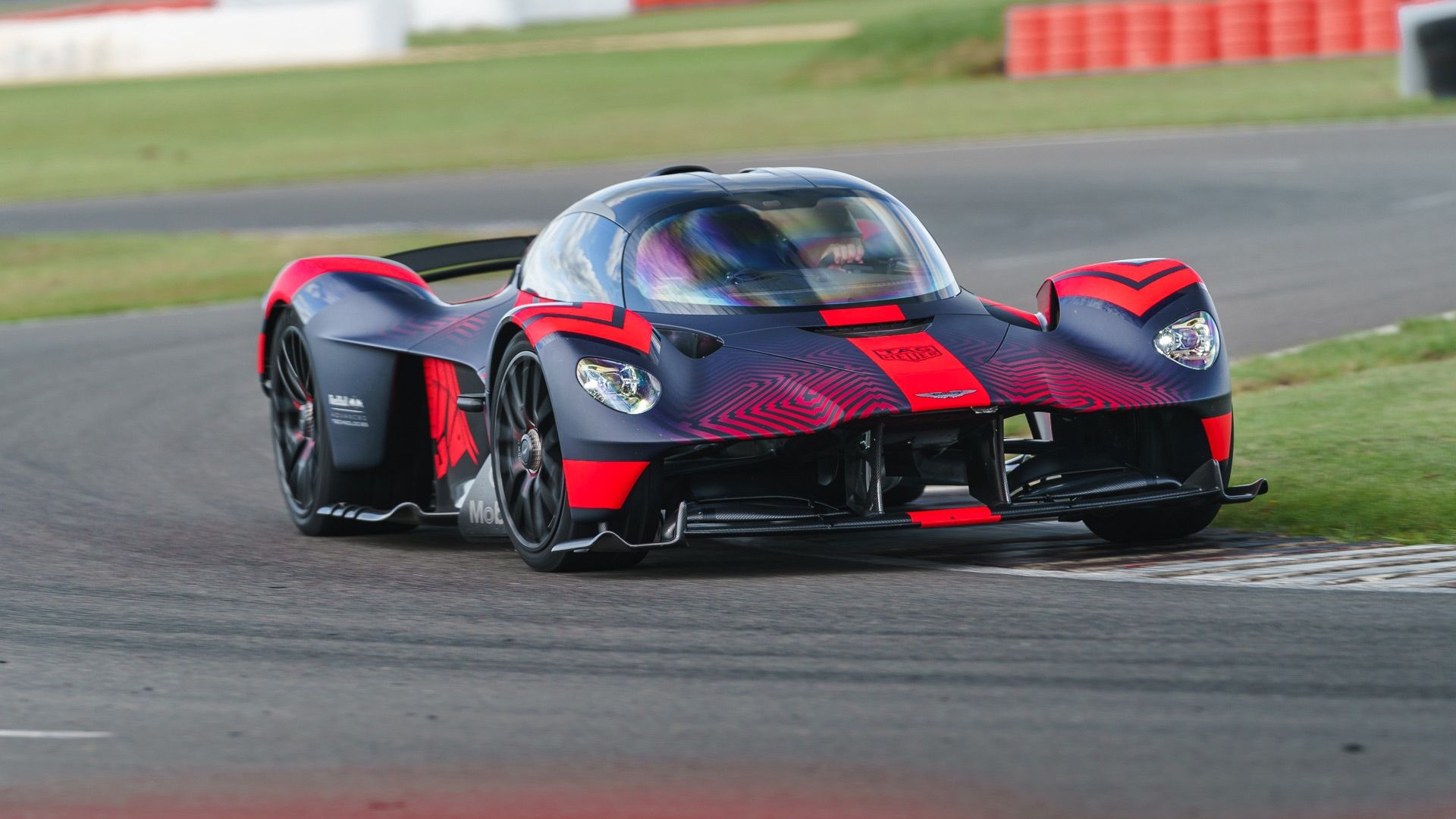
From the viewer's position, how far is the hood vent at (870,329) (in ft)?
23.8

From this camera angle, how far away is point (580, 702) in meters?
5.34

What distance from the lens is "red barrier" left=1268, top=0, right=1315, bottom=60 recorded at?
37.2 meters

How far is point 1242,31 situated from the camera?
37562 mm

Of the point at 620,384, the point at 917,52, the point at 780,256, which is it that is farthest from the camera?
the point at 917,52

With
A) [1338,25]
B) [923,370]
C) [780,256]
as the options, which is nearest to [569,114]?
[1338,25]

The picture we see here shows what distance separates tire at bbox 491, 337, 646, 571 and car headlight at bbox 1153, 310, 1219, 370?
192 cm

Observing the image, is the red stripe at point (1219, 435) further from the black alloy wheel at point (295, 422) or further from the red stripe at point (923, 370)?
the black alloy wheel at point (295, 422)

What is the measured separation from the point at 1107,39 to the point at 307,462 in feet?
103

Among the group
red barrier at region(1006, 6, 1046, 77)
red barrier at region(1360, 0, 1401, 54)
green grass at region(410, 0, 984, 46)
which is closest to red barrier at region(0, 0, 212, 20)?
green grass at region(410, 0, 984, 46)

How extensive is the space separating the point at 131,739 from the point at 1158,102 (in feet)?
97.8

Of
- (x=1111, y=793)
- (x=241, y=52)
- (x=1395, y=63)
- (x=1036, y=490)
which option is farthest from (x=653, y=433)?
(x=241, y=52)

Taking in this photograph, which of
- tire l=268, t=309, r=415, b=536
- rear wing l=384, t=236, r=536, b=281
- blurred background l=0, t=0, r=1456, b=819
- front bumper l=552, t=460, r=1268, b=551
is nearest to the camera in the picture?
blurred background l=0, t=0, r=1456, b=819

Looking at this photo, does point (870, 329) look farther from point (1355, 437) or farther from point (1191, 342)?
point (1355, 437)

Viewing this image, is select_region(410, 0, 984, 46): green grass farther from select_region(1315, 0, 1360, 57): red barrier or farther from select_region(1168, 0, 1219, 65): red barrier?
select_region(1315, 0, 1360, 57): red barrier
